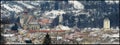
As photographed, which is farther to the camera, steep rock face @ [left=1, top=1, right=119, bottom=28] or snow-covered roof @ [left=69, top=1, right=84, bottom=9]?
snow-covered roof @ [left=69, top=1, right=84, bottom=9]

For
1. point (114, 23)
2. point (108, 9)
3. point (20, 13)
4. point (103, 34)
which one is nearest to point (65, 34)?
point (103, 34)

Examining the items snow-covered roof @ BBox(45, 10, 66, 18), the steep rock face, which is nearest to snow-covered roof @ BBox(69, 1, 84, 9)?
the steep rock face

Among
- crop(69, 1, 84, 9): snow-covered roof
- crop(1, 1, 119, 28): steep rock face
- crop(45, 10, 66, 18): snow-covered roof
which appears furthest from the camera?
crop(69, 1, 84, 9): snow-covered roof

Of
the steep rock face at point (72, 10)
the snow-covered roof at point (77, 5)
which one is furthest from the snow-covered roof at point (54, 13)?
the snow-covered roof at point (77, 5)

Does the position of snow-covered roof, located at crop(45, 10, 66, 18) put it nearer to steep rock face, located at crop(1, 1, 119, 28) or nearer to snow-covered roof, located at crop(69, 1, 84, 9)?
steep rock face, located at crop(1, 1, 119, 28)

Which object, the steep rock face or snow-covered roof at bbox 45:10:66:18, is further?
snow-covered roof at bbox 45:10:66:18

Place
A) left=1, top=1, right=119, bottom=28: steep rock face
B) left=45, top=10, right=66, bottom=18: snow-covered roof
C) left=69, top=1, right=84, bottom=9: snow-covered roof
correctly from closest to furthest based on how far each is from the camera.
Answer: left=1, top=1, right=119, bottom=28: steep rock face < left=45, top=10, right=66, bottom=18: snow-covered roof < left=69, top=1, right=84, bottom=9: snow-covered roof

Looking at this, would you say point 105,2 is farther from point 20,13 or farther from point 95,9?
point 20,13

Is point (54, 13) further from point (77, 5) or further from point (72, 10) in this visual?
point (77, 5)
